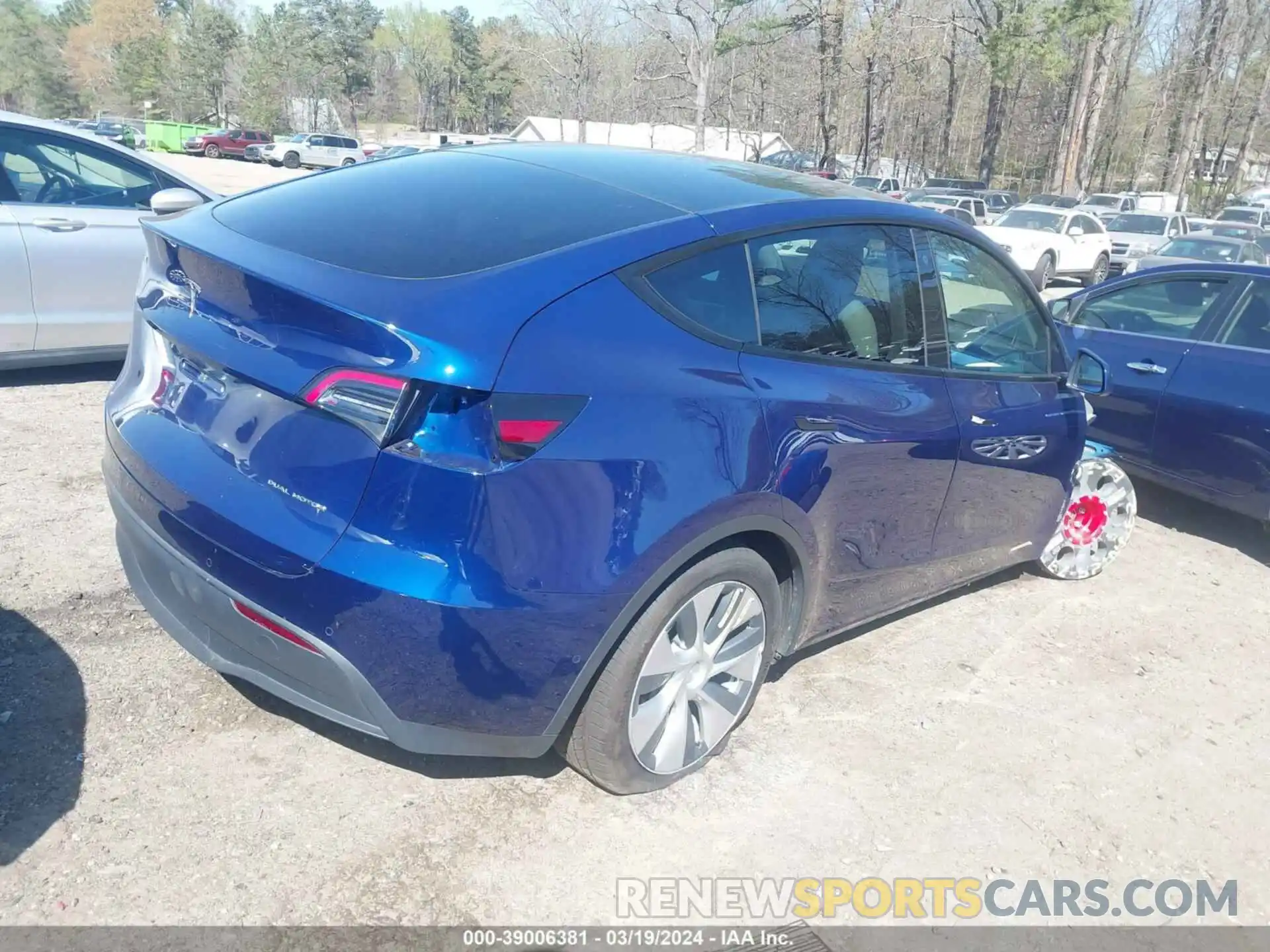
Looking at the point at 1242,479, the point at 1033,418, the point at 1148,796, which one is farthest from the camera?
the point at 1242,479

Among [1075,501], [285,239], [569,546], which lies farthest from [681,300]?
[1075,501]

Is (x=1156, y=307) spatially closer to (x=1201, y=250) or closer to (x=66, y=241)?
(x=66, y=241)

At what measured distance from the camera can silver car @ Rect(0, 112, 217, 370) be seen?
18.2 feet

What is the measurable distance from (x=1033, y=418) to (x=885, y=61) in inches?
1774

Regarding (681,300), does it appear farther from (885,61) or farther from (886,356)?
(885,61)

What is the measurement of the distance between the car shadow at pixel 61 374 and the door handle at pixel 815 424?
499cm

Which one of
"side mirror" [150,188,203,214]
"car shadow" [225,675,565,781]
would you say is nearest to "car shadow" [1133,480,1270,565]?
"car shadow" [225,675,565,781]

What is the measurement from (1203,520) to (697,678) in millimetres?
4682

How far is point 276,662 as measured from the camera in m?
2.50

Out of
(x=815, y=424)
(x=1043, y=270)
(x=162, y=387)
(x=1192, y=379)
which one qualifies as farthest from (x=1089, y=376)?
(x=1043, y=270)

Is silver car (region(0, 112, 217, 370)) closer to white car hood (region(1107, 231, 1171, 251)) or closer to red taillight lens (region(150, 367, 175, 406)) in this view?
red taillight lens (region(150, 367, 175, 406))

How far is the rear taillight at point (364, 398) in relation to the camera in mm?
2264

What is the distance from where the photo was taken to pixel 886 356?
337 cm

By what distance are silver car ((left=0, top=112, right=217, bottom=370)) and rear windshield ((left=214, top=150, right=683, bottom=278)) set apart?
2.77 m
